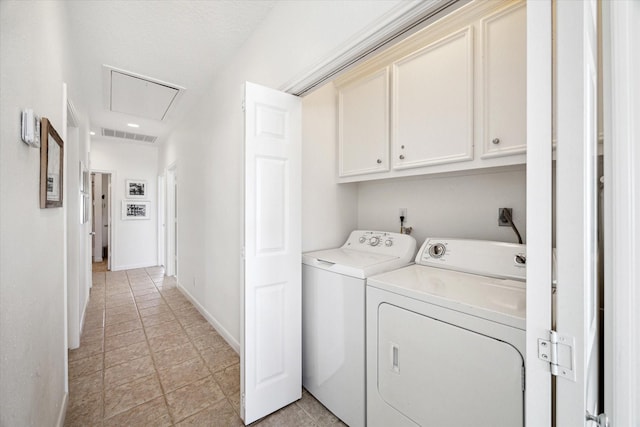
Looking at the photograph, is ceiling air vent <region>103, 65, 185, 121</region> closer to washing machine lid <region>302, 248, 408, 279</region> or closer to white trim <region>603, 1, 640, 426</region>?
washing machine lid <region>302, 248, 408, 279</region>

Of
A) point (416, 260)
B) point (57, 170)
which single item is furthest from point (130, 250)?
point (416, 260)

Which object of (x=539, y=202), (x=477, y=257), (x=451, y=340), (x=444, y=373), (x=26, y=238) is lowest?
(x=444, y=373)

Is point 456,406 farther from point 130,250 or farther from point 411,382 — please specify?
point 130,250

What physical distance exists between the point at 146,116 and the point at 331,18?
3.52 m

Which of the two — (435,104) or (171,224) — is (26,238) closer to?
(435,104)

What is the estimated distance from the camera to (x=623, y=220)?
0.65 m

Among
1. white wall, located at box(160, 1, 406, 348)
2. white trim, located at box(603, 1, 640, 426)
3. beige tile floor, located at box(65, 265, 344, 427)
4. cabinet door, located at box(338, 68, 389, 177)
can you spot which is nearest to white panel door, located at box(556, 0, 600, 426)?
white trim, located at box(603, 1, 640, 426)

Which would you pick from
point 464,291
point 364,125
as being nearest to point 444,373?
point 464,291

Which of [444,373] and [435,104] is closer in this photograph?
[444,373]

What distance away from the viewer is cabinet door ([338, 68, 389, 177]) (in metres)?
1.93

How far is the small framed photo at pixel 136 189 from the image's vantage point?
5461 millimetres

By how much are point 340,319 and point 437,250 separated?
751 mm

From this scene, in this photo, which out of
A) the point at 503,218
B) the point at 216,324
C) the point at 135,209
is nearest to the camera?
the point at 503,218

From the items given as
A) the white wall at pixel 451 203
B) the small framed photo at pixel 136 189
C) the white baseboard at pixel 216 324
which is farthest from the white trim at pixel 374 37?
the small framed photo at pixel 136 189
